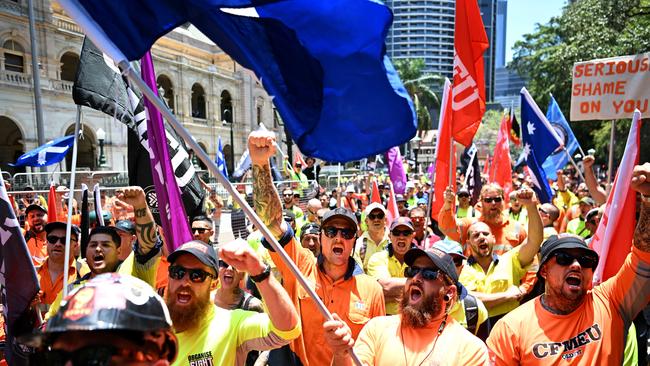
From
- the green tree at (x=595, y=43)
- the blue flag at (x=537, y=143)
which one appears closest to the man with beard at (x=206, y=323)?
the blue flag at (x=537, y=143)

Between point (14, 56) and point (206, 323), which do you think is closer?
point (206, 323)

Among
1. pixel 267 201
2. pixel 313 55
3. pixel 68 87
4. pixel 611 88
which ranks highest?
pixel 68 87

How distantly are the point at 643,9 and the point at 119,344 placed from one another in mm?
18113

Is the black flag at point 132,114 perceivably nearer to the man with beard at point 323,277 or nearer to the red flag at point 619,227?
the man with beard at point 323,277

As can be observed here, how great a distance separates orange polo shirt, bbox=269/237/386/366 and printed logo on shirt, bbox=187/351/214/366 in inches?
33.7

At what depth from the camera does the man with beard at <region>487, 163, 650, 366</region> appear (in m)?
2.60

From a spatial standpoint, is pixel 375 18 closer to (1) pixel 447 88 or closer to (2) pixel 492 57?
(1) pixel 447 88

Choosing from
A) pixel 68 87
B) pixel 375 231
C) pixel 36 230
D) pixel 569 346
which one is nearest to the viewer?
pixel 569 346

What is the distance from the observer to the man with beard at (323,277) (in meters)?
3.16

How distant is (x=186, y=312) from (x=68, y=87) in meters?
31.4

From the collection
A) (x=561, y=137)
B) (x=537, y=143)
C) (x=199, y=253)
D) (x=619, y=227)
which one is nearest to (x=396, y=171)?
(x=537, y=143)

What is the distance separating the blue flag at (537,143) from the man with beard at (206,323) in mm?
5989

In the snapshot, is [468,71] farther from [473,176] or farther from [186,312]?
[473,176]

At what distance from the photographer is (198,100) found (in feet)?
145
